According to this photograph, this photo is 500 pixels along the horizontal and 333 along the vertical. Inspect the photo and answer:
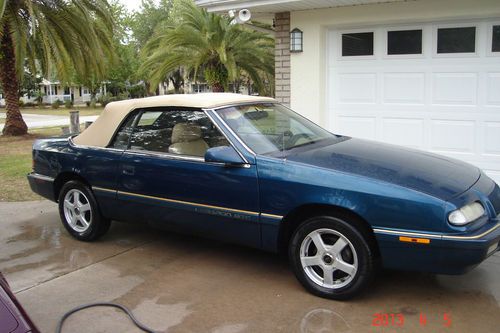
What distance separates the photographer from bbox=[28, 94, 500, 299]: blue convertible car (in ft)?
12.1

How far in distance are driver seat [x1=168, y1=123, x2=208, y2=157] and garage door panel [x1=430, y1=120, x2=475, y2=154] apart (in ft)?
13.3

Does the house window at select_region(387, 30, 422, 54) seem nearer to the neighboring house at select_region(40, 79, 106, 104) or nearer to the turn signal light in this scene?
the turn signal light

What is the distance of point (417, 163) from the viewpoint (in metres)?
4.34

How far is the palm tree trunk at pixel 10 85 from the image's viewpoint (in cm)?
1580

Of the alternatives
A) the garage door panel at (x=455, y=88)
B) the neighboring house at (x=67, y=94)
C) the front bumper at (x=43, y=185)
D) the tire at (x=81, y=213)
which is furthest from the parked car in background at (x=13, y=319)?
the neighboring house at (x=67, y=94)

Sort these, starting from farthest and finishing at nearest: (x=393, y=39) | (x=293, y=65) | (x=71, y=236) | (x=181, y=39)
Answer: (x=181, y=39) → (x=293, y=65) → (x=393, y=39) → (x=71, y=236)

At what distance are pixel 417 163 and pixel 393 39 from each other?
148 inches

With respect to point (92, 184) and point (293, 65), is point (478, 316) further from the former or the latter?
point (293, 65)

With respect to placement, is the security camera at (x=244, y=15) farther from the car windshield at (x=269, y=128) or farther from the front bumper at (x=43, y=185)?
the front bumper at (x=43, y=185)

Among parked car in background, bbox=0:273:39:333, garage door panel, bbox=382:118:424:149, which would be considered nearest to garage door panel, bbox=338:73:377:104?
garage door panel, bbox=382:118:424:149

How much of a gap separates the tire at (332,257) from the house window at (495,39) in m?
4.37

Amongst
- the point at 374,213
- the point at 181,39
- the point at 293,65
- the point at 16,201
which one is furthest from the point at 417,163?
the point at 181,39

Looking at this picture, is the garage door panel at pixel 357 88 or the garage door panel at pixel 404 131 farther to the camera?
the garage door panel at pixel 357 88

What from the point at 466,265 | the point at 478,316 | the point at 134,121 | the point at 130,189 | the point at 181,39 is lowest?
the point at 478,316
